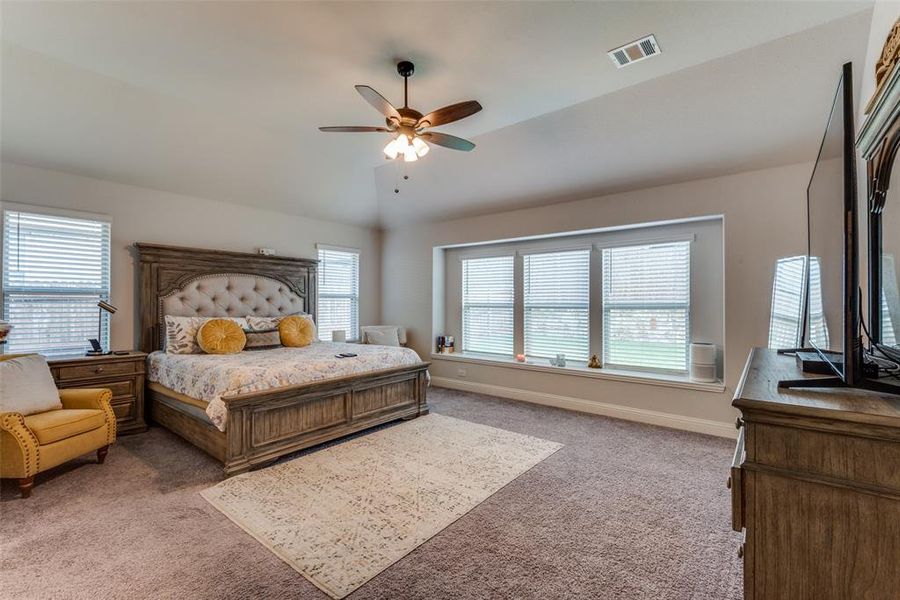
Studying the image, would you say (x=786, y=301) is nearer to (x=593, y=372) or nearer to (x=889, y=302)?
(x=593, y=372)

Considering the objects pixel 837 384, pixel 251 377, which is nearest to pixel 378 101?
pixel 251 377

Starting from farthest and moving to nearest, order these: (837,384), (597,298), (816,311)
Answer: (597,298)
(816,311)
(837,384)

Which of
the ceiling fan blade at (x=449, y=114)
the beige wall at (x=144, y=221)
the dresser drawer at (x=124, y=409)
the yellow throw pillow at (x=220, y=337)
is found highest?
the ceiling fan blade at (x=449, y=114)

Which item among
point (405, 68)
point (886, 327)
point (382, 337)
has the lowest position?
point (382, 337)

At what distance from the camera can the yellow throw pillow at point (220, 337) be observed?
158 inches

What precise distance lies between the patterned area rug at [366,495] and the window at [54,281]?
2654 millimetres

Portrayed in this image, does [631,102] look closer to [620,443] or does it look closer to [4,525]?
[620,443]

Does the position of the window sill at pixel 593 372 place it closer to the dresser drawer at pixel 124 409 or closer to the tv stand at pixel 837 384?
the tv stand at pixel 837 384

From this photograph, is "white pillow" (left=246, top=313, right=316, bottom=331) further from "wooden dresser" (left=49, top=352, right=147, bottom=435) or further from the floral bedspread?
"wooden dresser" (left=49, top=352, right=147, bottom=435)

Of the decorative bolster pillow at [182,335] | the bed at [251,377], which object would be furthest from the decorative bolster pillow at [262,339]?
the decorative bolster pillow at [182,335]

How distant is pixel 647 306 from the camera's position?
Answer: 4.50 metres

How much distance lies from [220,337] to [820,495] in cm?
453

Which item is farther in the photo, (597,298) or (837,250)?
(597,298)

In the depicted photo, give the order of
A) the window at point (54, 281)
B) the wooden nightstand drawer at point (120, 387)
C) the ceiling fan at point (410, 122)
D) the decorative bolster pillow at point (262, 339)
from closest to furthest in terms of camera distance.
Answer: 1. the ceiling fan at point (410, 122)
2. the window at point (54, 281)
3. the wooden nightstand drawer at point (120, 387)
4. the decorative bolster pillow at point (262, 339)
